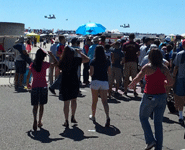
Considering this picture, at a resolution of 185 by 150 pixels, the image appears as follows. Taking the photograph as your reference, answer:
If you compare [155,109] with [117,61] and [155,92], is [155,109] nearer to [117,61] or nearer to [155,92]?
[155,92]

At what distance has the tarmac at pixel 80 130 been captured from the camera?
19.9 ft

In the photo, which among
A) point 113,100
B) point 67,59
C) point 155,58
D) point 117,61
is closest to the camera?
point 155,58

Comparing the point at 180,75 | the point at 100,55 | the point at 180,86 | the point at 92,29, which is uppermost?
the point at 92,29

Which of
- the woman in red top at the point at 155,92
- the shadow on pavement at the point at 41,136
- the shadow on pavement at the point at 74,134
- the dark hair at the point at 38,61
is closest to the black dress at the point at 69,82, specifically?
the dark hair at the point at 38,61

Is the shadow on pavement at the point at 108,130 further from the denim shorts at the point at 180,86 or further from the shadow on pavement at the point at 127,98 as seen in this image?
the shadow on pavement at the point at 127,98

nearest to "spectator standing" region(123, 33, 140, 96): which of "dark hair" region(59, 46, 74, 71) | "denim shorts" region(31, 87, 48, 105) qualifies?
"dark hair" region(59, 46, 74, 71)

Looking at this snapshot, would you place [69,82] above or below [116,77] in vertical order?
above

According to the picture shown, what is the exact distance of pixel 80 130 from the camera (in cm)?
707

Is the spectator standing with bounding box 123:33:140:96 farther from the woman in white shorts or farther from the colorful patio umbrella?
the colorful patio umbrella

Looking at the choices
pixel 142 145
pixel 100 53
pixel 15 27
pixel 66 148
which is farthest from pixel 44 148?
pixel 15 27

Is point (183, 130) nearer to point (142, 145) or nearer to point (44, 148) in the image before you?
point (142, 145)

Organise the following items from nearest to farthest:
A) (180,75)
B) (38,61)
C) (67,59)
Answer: (38,61)
(67,59)
(180,75)

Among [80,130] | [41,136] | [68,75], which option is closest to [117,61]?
[68,75]

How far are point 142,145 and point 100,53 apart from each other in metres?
2.23
